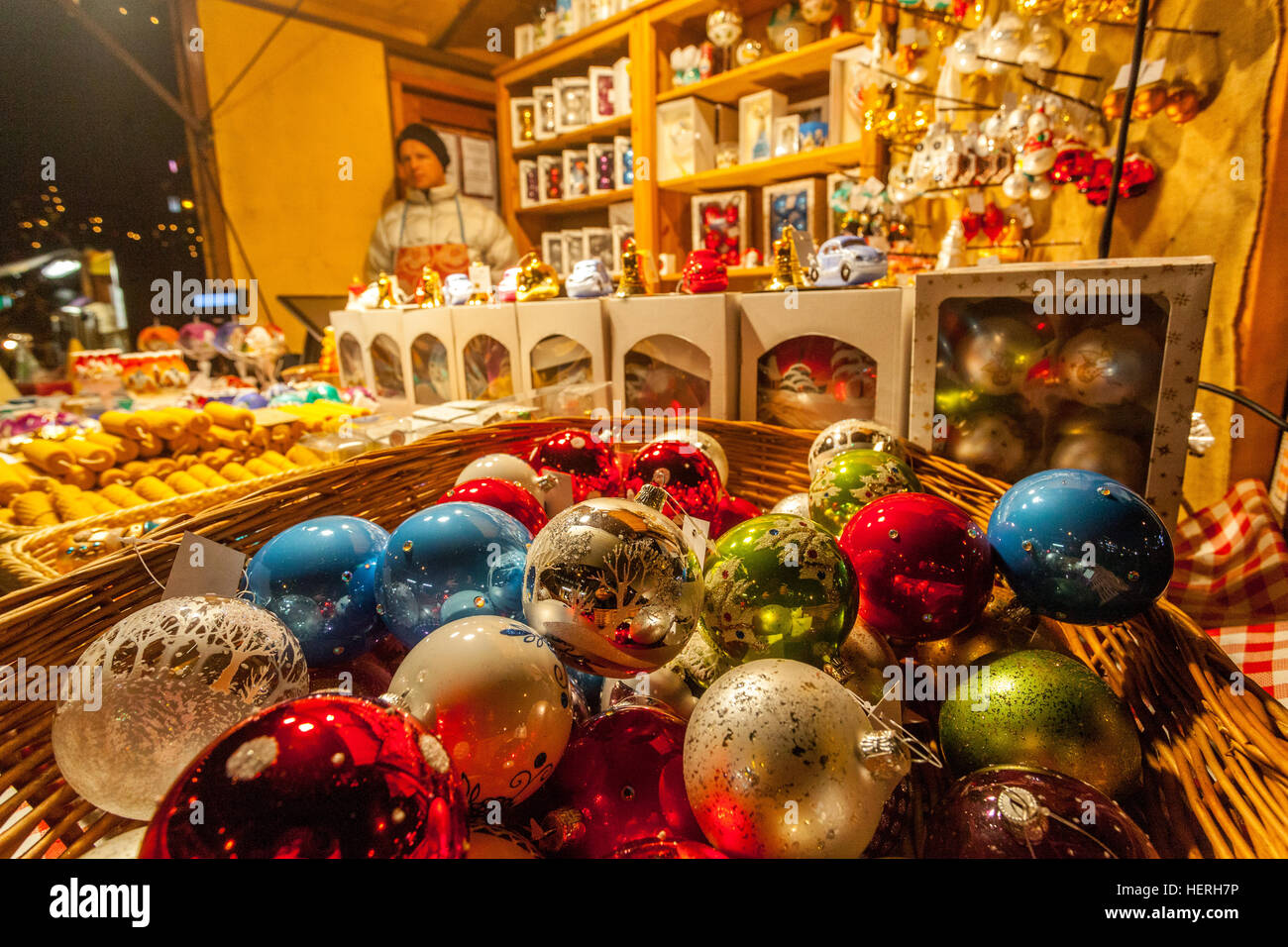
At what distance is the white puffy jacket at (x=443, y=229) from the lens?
161 inches

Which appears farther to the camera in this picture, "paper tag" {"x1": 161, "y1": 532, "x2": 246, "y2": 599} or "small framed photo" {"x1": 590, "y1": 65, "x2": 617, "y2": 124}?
"small framed photo" {"x1": 590, "y1": 65, "x2": 617, "y2": 124}

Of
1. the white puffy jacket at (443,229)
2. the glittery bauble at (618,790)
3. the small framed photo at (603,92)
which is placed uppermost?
the small framed photo at (603,92)

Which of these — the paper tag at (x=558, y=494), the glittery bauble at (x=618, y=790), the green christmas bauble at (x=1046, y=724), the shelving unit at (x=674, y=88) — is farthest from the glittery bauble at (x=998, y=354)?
the shelving unit at (x=674, y=88)

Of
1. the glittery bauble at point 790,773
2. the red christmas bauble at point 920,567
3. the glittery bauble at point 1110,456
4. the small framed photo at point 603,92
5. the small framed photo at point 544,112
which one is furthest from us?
the small framed photo at point 544,112

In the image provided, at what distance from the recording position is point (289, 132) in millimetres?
3975

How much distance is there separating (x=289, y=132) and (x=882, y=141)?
3.44 meters

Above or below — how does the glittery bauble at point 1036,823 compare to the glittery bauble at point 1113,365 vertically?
below

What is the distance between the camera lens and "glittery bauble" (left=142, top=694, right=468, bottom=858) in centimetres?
41

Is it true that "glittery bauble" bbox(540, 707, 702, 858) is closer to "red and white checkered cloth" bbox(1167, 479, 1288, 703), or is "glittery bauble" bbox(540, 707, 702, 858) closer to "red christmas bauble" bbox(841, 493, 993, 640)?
"red christmas bauble" bbox(841, 493, 993, 640)

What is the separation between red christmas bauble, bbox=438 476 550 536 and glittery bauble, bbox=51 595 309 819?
379 millimetres

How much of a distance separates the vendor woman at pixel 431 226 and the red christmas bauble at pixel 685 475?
3434mm

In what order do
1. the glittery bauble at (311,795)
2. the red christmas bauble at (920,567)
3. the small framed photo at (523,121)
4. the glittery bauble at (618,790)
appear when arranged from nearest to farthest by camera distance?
the glittery bauble at (311,795) < the glittery bauble at (618,790) < the red christmas bauble at (920,567) < the small framed photo at (523,121)

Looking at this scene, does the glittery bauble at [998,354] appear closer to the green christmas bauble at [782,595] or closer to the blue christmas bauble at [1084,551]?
the blue christmas bauble at [1084,551]

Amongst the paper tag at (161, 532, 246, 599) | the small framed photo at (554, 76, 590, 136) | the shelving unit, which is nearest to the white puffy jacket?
the shelving unit
